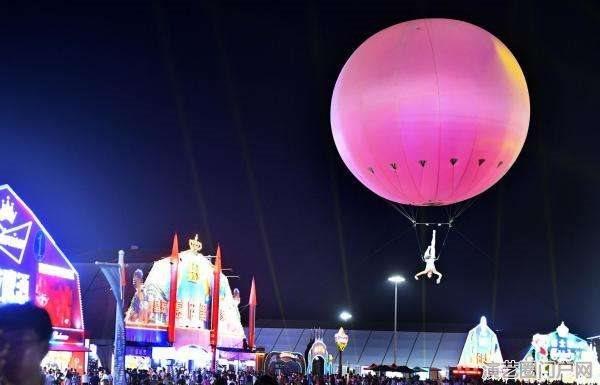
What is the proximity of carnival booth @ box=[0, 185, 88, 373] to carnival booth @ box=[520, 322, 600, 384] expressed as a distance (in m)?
25.4

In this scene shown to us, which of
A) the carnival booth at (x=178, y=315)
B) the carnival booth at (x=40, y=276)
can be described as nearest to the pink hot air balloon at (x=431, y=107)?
the carnival booth at (x=40, y=276)

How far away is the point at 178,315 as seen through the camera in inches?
1631

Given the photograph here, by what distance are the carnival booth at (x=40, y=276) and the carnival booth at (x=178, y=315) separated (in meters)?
5.40

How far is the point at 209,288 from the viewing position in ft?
148

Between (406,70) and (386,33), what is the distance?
5.22 feet

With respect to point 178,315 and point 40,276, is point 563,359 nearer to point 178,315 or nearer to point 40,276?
point 178,315

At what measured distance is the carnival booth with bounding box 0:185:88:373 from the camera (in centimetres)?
2638

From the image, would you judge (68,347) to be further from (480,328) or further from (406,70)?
(480,328)

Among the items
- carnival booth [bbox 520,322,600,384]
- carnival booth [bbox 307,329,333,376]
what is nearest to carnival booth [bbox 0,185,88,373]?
carnival booth [bbox 307,329,333,376]

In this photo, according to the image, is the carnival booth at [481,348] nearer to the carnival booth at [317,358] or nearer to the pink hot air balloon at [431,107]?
the carnival booth at [317,358]

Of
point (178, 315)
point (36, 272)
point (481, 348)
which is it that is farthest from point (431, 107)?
point (481, 348)

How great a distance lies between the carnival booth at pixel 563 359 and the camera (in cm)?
4319

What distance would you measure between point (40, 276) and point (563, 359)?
107ft

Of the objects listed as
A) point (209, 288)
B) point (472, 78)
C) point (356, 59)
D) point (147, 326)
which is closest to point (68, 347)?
point (147, 326)
